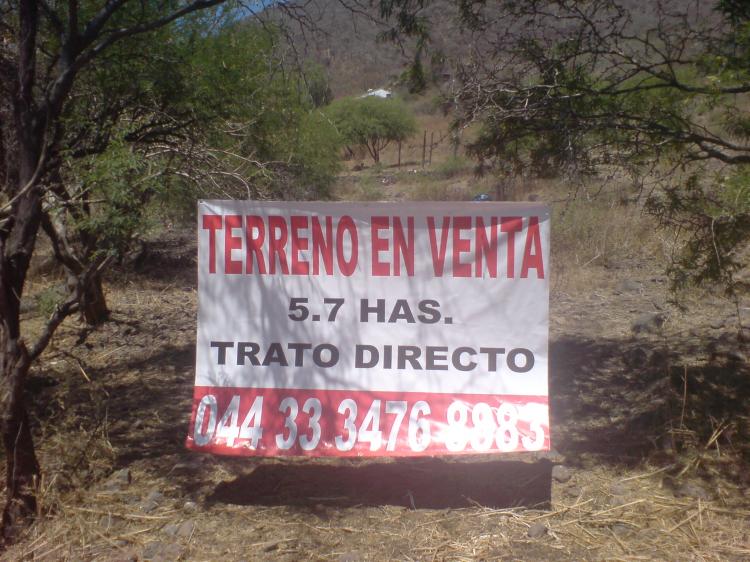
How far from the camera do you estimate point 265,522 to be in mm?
3961

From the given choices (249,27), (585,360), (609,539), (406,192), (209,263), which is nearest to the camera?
(609,539)

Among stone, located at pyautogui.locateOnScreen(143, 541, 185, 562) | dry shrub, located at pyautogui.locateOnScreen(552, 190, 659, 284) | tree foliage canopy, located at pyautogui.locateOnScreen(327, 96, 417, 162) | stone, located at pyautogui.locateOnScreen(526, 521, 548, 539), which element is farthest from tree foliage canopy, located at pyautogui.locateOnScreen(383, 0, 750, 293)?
tree foliage canopy, located at pyautogui.locateOnScreen(327, 96, 417, 162)

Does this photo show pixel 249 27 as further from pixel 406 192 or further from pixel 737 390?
pixel 406 192

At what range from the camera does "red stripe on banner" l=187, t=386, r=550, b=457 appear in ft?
13.0

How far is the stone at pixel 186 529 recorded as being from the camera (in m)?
3.81

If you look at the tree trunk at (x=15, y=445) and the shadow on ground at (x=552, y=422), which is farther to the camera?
the shadow on ground at (x=552, y=422)

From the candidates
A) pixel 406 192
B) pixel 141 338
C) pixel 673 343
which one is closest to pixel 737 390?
pixel 673 343

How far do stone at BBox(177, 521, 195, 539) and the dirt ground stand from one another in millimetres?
10

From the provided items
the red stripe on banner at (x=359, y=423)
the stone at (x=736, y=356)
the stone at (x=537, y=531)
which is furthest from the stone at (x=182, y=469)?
the stone at (x=736, y=356)

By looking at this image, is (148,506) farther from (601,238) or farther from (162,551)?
(601,238)

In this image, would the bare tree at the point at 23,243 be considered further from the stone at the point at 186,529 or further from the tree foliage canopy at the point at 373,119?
the tree foliage canopy at the point at 373,119

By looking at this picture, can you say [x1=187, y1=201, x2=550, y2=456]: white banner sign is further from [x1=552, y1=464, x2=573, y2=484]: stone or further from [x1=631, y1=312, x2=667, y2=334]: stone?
[x1=631, y1=312, x2=667, y2=334]: stone

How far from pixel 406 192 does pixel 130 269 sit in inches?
554

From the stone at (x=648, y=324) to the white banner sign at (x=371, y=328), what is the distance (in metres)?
3.72
